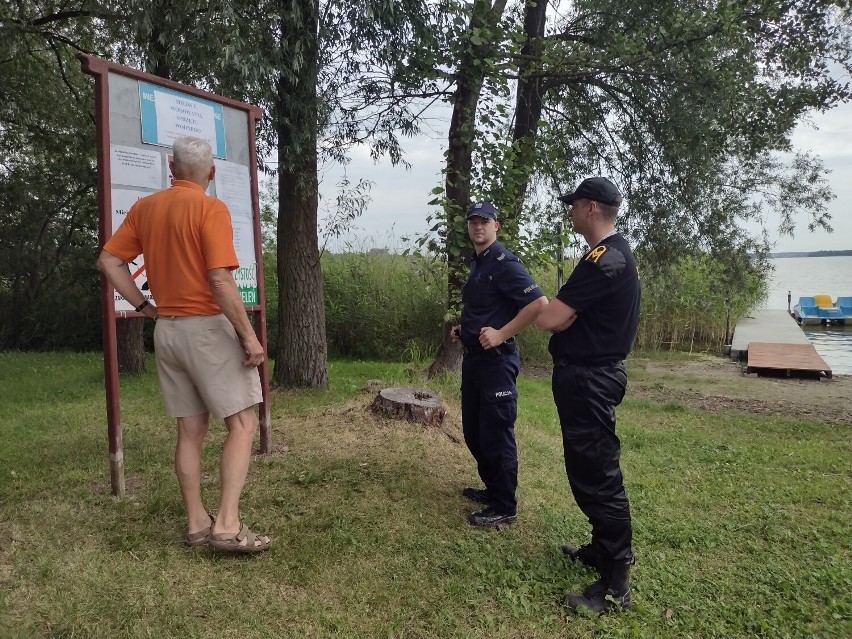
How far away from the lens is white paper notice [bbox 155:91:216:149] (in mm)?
3748

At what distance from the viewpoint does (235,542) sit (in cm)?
291

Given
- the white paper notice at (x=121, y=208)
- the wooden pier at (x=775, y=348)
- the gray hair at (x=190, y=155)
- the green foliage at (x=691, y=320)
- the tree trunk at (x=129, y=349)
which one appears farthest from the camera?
the green foliage at (x=691, y=320)

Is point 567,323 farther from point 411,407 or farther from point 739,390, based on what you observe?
point 739,390

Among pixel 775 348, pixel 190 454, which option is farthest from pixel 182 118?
Result: pixel 775 348

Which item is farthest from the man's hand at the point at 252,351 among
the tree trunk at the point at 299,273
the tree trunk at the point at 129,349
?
the tree trunk at the point at 129,349

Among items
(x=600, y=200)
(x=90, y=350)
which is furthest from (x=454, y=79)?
(x=90, y=350)

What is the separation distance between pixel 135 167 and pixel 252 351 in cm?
162

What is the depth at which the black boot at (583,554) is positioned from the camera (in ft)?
9.96

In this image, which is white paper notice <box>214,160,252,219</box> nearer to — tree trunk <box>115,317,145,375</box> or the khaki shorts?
the khaki shorts

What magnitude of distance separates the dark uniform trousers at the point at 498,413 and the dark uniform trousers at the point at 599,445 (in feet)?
2.42

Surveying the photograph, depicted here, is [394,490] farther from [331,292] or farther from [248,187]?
[331,292]

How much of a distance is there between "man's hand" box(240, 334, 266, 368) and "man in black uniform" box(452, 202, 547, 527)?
46.7 inches

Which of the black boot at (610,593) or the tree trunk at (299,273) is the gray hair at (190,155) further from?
the tree trunk at (299,273)

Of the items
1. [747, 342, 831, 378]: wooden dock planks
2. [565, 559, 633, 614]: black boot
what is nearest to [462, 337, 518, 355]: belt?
[565, 559, 633, 614]: black boot
